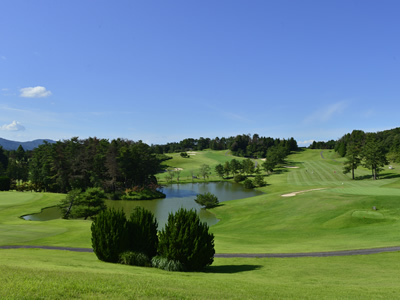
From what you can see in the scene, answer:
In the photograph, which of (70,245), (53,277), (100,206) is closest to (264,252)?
(53,277)

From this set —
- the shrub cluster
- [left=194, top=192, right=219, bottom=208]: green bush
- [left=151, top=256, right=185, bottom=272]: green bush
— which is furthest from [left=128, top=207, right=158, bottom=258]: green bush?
[left=194, top=192, right=219, bottom=208]: green bush

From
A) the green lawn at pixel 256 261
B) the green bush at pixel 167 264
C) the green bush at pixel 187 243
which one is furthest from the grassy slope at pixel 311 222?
the green bush at pixel 167 264

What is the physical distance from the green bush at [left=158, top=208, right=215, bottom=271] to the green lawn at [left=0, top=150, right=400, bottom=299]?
1.16 metres

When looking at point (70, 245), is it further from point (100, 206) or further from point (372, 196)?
point (372, 196)

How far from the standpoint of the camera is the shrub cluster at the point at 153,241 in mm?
18859

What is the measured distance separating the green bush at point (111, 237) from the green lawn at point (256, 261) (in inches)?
48.0

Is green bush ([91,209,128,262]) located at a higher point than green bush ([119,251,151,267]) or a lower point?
higher

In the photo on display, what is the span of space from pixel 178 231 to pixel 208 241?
7.97 ft

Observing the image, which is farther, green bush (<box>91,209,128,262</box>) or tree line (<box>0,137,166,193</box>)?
tree line (<box>0,137,166,193</box>)

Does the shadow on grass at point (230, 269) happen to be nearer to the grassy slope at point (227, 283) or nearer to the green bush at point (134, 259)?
the grassy slope at point (227, 283)

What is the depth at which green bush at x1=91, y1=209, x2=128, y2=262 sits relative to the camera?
783 inches

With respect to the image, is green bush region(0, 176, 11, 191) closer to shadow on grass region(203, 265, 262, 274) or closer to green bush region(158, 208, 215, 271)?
green bush region(158, 208, 215, 271)

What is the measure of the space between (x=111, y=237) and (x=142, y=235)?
92.7 inches

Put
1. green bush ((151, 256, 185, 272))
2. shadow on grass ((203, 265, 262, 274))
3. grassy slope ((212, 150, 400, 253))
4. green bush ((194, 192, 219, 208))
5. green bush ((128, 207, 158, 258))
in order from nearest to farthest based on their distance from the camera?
green bush ((151, 256, 185, 272)), shadow on grass ((203, 265, 262, 274)), green bush ((128, 207, 158, 258)), grassy slope ((212, 150, 400, 253)), green bush ((194, 192, 219, 208))
